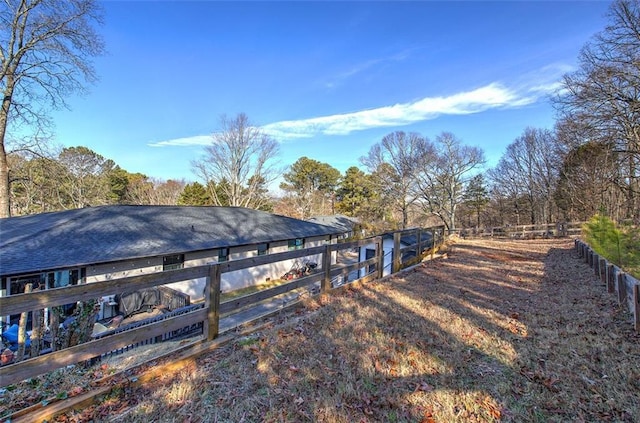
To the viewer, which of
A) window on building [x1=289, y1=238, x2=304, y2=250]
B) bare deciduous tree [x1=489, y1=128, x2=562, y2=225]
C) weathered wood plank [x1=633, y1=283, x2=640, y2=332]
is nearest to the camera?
weathered wood plank [x1=633, y1=283, x2=640, y2=332]

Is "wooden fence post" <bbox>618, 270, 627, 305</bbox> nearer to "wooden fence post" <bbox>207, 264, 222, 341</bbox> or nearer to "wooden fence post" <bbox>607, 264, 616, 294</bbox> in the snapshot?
"wooden fence post" <bbox>607, 264, 616, 294</bbox>

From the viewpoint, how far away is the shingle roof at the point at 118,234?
934 centimetres

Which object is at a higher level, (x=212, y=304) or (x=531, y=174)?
(x=531, y=174)

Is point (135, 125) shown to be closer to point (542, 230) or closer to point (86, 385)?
point (86, 385)

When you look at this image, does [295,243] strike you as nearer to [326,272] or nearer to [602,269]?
[326,272]

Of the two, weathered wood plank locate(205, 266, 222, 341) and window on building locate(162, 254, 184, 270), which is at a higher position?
weathered wood plank locate(205, 266, 222, 341)

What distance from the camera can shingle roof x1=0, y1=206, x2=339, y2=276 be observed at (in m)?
9.34

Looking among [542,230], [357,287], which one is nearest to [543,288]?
[357,287]

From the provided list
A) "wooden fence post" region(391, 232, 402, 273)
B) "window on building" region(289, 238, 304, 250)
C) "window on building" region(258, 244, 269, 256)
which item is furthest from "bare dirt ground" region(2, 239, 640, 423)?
"window on building" region(289, 238, 304, 250)

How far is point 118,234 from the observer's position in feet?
39.6

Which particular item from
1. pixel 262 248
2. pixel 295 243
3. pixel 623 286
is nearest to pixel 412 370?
pixel 623 286

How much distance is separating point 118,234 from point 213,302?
11.3 meters

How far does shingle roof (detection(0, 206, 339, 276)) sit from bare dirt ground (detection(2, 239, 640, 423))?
901 centimetres

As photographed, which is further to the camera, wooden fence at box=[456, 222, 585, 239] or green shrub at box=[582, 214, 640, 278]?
wooden fence at box=[456, 222, 585, 239]
